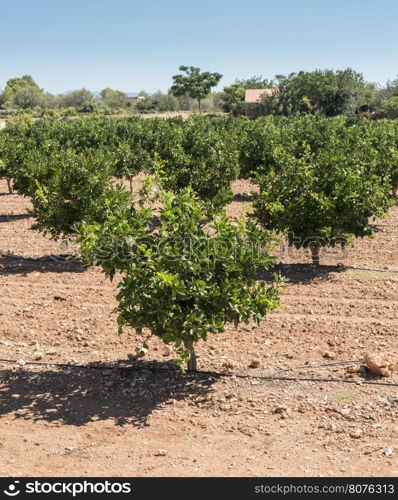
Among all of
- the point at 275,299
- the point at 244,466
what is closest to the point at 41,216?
the point at 275,299

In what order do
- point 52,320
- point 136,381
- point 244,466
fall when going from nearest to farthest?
point 244,466
point 136,381
point 52,320

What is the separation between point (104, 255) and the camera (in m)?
6.54

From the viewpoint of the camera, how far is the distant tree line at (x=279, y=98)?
5716 cm

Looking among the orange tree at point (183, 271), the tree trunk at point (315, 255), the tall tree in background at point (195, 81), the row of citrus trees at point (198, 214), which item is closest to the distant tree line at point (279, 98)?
the tall tree in background at point (195, 81)

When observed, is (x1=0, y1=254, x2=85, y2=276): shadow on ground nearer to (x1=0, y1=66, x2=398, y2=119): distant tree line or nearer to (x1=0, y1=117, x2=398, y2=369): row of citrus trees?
(x1=0, y1=117, x2=398, y2=369): row of citrus trees

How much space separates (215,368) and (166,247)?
6.31ft

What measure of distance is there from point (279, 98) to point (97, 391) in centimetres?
5714

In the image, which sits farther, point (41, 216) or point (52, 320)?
point (41, 216)

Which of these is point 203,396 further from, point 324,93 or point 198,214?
point 324,93

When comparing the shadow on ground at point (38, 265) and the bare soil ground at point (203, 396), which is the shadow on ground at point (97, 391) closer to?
the bare soil ground at point (203, 396)

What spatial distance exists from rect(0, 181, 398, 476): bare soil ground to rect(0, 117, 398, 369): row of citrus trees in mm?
593

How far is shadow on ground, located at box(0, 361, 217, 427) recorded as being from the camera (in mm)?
6262

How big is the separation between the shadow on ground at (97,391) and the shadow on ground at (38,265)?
4564 mm

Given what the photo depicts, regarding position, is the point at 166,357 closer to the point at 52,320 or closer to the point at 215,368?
the point at 215,368
